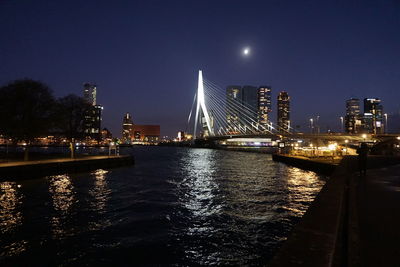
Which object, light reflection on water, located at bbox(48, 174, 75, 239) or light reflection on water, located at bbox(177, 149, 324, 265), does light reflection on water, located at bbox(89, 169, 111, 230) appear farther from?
light reflection on water, located at bbox(177, 149, 324, 265)

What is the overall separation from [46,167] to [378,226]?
29.1 meters

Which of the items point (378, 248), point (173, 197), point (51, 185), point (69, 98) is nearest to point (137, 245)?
point (378, 248)

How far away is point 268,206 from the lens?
1487 centimetres

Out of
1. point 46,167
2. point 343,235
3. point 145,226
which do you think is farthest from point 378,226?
point 46,167

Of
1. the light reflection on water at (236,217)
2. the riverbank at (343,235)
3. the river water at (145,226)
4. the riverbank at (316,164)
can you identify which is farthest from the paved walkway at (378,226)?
the riverbank at (316,164)

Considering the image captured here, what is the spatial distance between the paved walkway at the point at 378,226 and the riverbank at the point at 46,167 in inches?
994

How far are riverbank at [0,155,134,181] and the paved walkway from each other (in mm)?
25242

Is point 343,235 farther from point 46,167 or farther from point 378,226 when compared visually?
point 46,167

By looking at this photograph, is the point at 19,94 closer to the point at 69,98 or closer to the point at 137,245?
the point at 69,98

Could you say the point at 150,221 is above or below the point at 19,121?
below

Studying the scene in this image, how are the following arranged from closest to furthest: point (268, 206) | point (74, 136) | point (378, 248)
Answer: point (378, 248)
point (268, 206)
point (74, 136)

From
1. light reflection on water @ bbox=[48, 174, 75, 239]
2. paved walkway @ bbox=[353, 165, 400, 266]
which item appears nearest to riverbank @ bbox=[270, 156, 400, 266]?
paved walkway @ bbox=[353, 165, 400, 266]

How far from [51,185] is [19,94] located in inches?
608

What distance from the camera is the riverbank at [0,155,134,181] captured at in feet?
80.6
